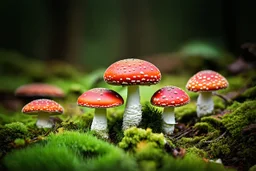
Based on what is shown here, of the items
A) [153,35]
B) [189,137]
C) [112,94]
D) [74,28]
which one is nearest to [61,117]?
[112,94]

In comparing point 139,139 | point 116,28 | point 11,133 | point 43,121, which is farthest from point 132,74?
point 116,28

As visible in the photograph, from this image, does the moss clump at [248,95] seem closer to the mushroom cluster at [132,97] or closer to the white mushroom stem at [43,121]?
the mushroom cluster at [132,97]

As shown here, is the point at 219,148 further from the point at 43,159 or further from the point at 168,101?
the point at 43,159

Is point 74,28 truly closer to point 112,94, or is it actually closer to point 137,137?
point 112,94

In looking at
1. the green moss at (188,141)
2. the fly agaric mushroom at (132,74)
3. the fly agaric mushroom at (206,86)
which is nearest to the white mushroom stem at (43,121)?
the fly agaric mushroom at (132,74)

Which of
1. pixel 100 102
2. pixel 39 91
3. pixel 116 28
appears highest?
pixel 116 28

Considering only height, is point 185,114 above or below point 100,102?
below

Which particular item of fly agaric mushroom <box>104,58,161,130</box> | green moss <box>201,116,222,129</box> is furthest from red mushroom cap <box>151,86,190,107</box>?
green moss <box>201,116,222,129</box>
